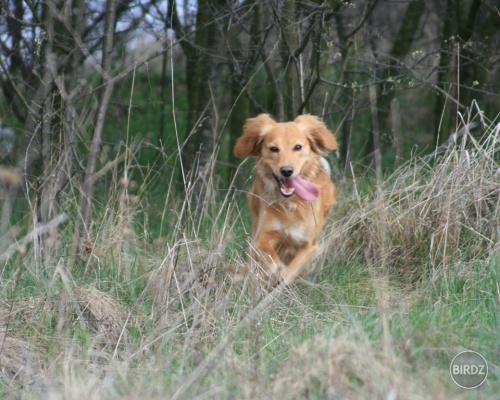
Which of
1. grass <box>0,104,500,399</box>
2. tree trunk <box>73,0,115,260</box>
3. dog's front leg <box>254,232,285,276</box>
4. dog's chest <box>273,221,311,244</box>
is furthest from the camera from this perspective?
Result: dog's chest <box>273,221,311,244</box>

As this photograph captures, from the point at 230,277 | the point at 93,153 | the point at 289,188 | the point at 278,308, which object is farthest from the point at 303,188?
the point at 93,153

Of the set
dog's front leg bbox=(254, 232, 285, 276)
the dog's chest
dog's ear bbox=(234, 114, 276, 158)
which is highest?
dog's ear bbox=(234, 114, 276, 158)

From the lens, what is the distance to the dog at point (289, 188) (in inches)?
203

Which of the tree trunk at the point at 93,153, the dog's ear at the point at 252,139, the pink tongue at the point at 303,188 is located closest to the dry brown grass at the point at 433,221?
the pink tongue at the point at 303,188

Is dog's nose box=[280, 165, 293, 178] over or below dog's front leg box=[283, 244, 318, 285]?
over

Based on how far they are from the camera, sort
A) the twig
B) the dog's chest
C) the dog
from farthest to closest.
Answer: the dog's chest < the dog < the twig

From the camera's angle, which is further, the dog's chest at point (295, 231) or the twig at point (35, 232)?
the dog's chest at point (295, 231)

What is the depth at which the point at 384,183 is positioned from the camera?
17.4ft

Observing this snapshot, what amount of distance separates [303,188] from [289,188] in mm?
93

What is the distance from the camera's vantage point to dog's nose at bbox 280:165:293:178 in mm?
5070

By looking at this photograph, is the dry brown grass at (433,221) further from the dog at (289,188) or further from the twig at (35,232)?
the twig at (35,232)

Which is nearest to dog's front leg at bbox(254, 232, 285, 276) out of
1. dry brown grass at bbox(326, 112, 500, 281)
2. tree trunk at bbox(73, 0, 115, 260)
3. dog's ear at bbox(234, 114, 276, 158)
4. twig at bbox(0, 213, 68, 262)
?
dry brown grass at bbox(326, 112, 500, 281)

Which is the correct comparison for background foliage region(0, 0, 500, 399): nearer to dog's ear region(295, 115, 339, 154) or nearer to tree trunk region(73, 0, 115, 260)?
tree trunk region(73, 0, 115, 260)

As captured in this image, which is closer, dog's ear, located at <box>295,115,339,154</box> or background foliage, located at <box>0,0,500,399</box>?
background foliage, located at <box>0,0,500,399</box>
